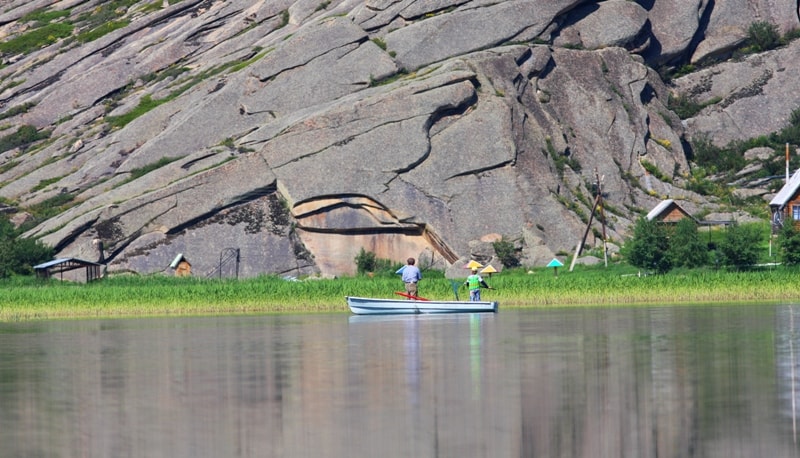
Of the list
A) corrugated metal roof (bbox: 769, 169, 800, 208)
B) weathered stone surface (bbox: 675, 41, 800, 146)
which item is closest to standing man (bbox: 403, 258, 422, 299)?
corrugated metal roof (bbox: 769, 169, 800, 208)

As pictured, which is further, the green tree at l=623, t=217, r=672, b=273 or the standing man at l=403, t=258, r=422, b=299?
the green tree at l=623, t=217, r=672, b=273

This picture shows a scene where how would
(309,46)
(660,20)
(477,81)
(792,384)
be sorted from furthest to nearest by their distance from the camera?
(660,20), (309,46), (477,81), (792,384)

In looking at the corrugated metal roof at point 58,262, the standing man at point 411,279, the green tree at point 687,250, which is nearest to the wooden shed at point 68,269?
the corrugated metal roof at point 58,262

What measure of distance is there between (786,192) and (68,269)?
42390mm

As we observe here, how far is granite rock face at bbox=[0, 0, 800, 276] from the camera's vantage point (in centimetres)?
7875

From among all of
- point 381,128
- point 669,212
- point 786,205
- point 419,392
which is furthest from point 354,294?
point 419,392

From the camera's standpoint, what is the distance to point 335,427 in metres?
20.7

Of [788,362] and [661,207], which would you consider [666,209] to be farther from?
[788,362]

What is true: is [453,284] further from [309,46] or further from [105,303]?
[309,46]

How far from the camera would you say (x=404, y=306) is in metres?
51.4

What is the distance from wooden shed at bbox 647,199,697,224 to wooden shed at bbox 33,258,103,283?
32919 millimetres

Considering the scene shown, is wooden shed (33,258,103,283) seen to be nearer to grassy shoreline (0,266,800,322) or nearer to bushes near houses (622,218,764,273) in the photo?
grassy shoreline (0,266,800,322)

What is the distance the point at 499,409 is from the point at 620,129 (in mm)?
68895

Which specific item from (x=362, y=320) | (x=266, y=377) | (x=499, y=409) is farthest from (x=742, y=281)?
(x=499, y=409)
